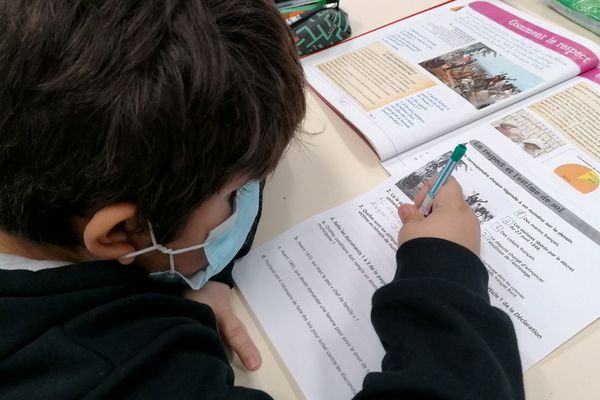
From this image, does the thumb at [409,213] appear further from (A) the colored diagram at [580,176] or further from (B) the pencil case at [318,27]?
(B) the pencil case at [318,27]

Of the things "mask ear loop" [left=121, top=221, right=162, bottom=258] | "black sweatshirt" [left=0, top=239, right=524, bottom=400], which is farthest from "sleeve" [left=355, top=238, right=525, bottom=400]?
"mask ear loop" [left=121, top=221, right=162, bottom=258]

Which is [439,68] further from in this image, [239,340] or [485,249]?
[239,340]

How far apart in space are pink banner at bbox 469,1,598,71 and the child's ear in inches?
25.7

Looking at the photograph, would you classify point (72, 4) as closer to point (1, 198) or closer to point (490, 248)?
point (1, 198)

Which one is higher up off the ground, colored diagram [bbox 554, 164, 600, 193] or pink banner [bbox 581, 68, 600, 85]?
pink banner [bbox 581, 68, 600, 85]

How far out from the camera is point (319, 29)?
0.77 m

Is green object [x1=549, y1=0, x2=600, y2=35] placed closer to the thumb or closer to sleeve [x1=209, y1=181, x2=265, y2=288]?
the thumb

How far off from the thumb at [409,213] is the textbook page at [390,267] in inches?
0.5

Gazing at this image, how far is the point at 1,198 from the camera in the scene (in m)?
0.38

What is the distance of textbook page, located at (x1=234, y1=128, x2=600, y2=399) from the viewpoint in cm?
46

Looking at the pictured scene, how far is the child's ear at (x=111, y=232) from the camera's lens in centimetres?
38

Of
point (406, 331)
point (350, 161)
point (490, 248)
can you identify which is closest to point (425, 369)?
point (406, 331)

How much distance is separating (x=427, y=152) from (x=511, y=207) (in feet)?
0.41

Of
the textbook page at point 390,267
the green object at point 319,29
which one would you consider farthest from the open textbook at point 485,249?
the green object at point 319,29
